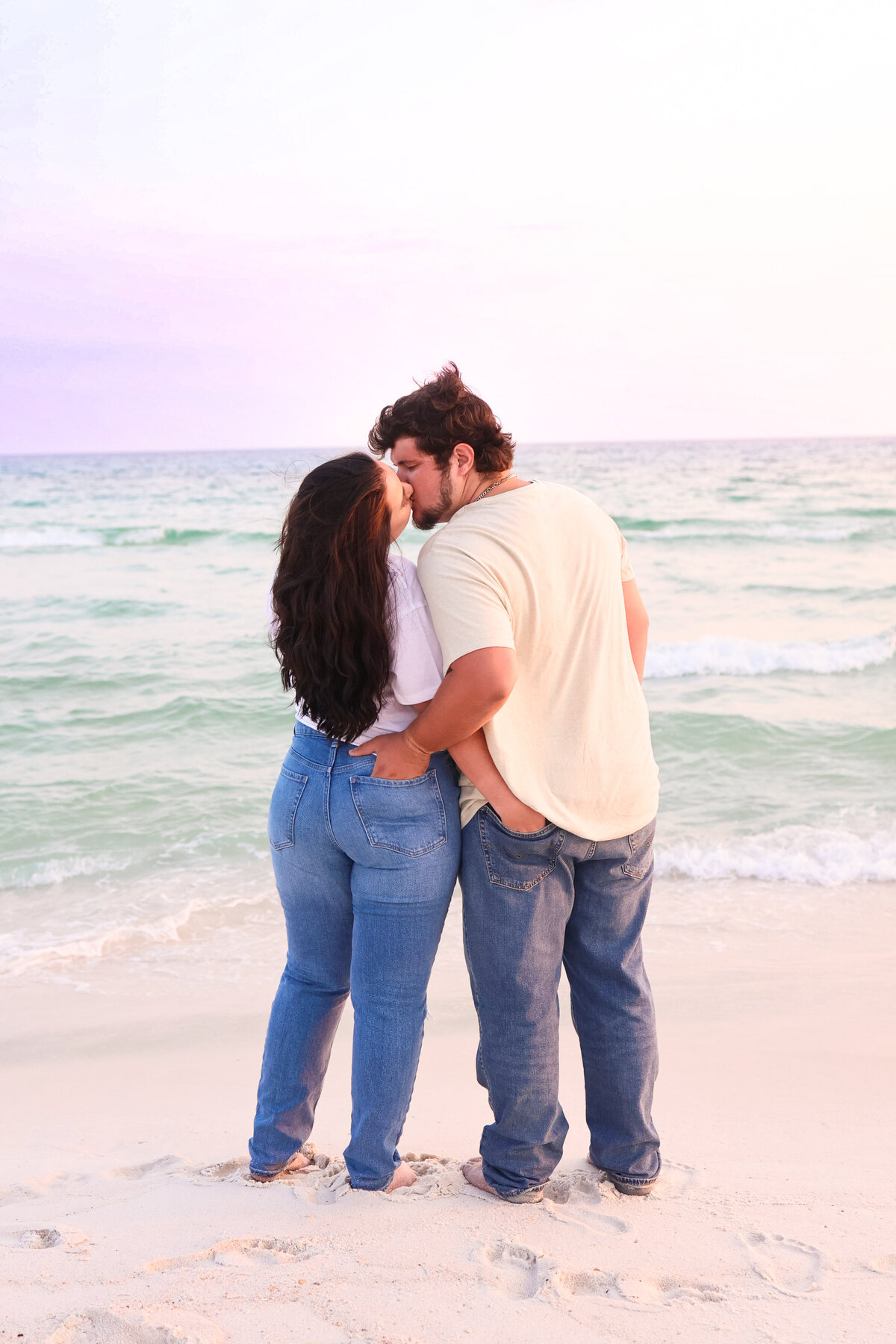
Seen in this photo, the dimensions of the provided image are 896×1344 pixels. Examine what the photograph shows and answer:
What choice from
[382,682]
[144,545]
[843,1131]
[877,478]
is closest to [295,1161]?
[382,682]

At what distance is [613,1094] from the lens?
2.34m

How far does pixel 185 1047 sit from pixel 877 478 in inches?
1378

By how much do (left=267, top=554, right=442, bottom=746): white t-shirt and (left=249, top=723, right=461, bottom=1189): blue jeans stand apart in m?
0.12

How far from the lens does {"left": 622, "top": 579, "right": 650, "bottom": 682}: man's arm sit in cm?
244

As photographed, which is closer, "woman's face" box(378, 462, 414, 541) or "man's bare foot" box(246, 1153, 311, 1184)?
"woman's face" box(378, 462, 414, 541)

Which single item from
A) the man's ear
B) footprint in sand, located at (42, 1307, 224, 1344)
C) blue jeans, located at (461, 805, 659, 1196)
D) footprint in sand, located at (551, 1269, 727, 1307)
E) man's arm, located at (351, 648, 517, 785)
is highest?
the man's ear

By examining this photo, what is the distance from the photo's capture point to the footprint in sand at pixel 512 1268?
6.05 feet

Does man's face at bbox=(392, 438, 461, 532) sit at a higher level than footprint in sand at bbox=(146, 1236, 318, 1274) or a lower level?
higher

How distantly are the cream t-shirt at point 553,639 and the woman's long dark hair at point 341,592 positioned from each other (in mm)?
124

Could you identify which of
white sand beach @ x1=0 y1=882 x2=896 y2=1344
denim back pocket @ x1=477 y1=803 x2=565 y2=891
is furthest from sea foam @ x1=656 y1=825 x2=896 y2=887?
denim back pocket @ x1=477 y1=803 x2=565 y2=891

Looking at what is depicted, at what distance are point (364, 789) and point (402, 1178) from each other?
101cm

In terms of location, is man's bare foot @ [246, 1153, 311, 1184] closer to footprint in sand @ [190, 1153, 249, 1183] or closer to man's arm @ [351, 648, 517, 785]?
footprint in sand @ [190, 1153, 249, 1183]

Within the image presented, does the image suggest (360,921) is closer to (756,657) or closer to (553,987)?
(553,987)

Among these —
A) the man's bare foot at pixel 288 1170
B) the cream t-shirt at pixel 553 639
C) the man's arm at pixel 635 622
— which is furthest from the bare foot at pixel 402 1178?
the man's arm at pixel 635 622
